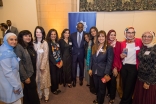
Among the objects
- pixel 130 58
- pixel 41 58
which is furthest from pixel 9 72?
pixel 130 58

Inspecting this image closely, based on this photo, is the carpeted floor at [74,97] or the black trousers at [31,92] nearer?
the black trousers at [31,92]

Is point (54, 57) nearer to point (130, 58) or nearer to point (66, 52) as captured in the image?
point (66, 52)

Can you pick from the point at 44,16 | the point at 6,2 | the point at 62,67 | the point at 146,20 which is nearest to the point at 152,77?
the point at 62,67

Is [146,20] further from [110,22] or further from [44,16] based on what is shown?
[44,16]

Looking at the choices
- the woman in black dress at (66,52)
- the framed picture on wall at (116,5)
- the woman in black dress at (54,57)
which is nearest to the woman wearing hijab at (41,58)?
the woman in black dress at (54,57)

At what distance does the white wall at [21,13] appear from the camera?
13.9 ft

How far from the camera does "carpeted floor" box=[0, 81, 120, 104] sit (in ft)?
8.25

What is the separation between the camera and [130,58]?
1985 millimetres

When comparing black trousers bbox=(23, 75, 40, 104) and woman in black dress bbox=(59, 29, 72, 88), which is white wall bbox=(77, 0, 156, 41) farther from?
black trousers bbox=(23, 75, 40, 104)

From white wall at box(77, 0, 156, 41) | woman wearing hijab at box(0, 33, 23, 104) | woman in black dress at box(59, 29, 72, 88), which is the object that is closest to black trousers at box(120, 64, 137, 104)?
woman in black dress at box(59, 29, 72, 88)

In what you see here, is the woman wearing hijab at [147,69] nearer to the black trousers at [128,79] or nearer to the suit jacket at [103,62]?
the black trousers at [128,79]

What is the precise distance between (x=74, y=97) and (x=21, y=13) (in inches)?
146

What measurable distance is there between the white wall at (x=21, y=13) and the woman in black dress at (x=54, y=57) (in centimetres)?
222

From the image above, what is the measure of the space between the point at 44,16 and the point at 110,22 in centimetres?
246
